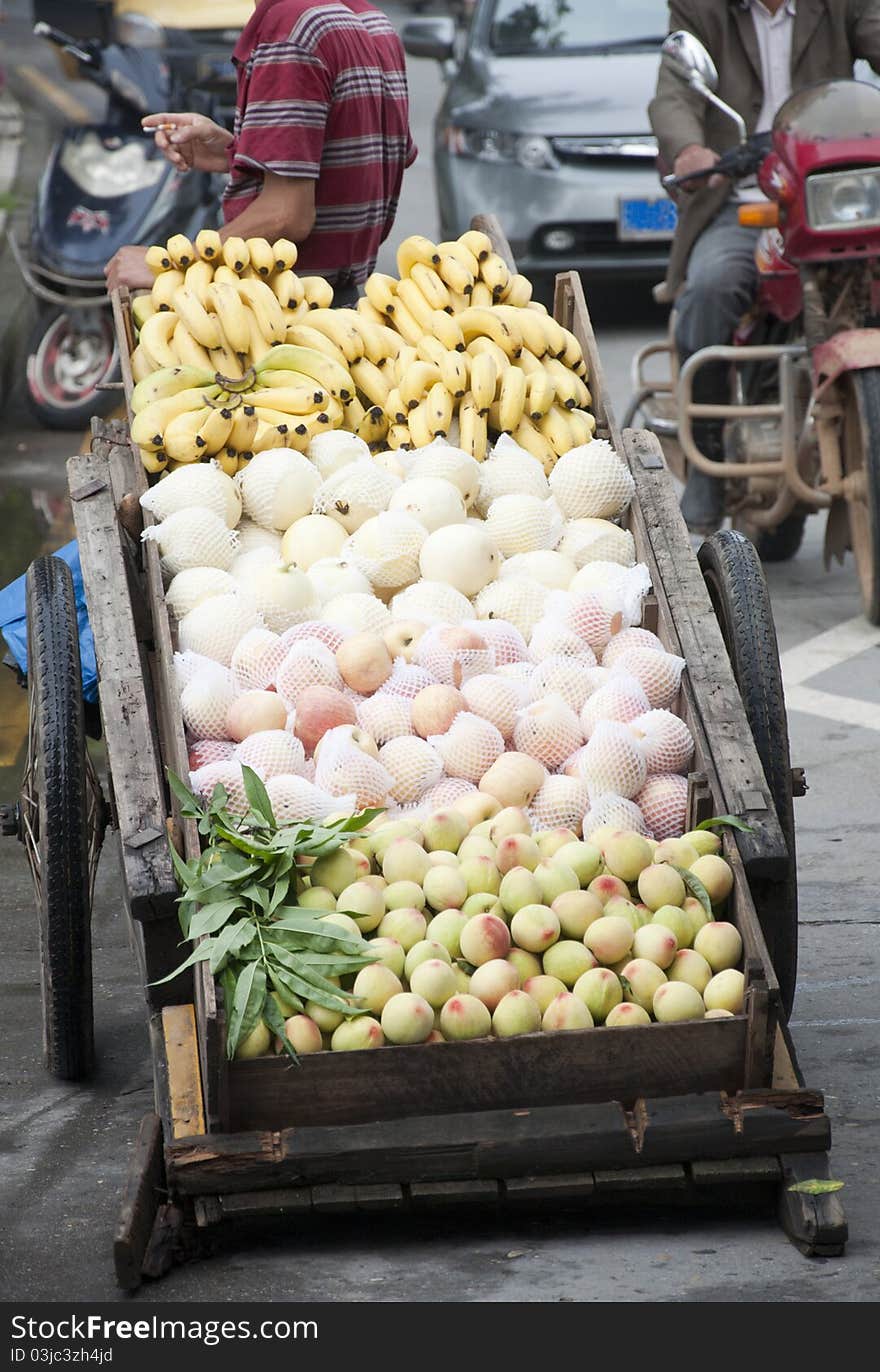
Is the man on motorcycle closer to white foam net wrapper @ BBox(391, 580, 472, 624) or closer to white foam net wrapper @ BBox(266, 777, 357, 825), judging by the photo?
white foam net wrapper @ BBox(391, 580, 472, 624)

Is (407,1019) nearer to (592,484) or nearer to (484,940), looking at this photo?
(484,940)

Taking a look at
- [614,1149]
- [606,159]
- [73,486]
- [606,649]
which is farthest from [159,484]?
[606,159]

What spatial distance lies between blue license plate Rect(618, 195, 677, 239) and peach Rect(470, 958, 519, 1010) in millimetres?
7996

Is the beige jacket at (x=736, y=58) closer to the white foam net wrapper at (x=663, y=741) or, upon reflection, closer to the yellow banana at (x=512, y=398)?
the yellow banana at (x=512, y=398)

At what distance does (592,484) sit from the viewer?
14.3 ft

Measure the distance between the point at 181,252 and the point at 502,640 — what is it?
1544mm

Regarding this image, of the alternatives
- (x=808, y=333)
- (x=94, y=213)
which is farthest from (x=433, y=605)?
(x=94, y=213)

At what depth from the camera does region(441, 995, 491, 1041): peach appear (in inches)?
125

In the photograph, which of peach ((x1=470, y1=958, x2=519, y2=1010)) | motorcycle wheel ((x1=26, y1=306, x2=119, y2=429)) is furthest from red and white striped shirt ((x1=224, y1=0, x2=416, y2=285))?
motorcycle wheel ((x1=26, y1=306, x2=119, y2=429))

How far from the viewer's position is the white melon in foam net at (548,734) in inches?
149

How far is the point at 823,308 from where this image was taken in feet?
22.4

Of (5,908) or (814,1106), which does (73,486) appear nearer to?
(5,908)

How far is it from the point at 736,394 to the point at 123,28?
5209 millimetres

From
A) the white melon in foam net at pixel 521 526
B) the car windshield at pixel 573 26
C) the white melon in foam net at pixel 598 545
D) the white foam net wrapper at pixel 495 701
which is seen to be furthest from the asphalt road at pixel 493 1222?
the car windshield at pixel 573 26
